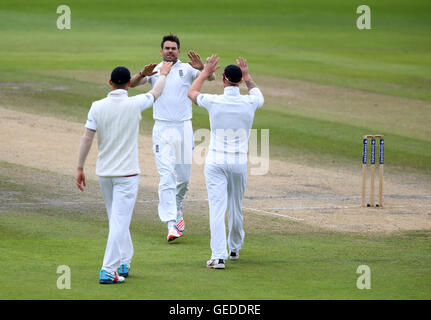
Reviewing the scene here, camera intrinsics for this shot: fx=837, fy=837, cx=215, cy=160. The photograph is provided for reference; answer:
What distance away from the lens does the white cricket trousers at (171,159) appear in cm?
1105

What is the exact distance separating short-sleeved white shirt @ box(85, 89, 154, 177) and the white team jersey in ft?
3.69

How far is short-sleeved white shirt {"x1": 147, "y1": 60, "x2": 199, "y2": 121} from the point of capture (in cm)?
1131

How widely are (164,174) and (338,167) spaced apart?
7.22 metres

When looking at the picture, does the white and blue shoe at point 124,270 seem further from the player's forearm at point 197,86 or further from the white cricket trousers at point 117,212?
the player's forearm at point 197,86

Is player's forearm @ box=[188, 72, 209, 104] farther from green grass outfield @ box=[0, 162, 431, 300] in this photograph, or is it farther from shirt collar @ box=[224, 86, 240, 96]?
green grass outfield @ box=[0, 162, 431, 300]

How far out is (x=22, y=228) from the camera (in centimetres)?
1131

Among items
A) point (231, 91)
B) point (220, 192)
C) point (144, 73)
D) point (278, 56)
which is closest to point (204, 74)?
point (231, 91)

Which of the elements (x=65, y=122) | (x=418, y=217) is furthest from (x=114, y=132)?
(x=65, y=122)

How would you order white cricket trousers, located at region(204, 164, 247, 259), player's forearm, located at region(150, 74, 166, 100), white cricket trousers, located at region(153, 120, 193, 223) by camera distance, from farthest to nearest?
white cricket trousers, located at region(153, 120, 193, 223)
white cricket trousers, located at region(204, 164, 247, 259)
player's forearm, located at region(150, 74, 166, 100)

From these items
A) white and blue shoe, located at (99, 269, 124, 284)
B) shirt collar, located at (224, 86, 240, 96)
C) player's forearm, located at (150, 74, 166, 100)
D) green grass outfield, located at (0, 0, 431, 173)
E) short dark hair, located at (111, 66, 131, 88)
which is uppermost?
green grass outfield, located at (0, 0, 431, 173)

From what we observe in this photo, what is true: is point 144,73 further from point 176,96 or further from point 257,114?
point 257,114

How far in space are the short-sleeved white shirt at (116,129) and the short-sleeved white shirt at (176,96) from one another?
294 cm

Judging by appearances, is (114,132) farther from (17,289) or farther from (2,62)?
A: (2,62)

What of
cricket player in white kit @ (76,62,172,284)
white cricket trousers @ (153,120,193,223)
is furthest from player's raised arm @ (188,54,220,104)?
white cricket trousers @ (153,120,193,223)
